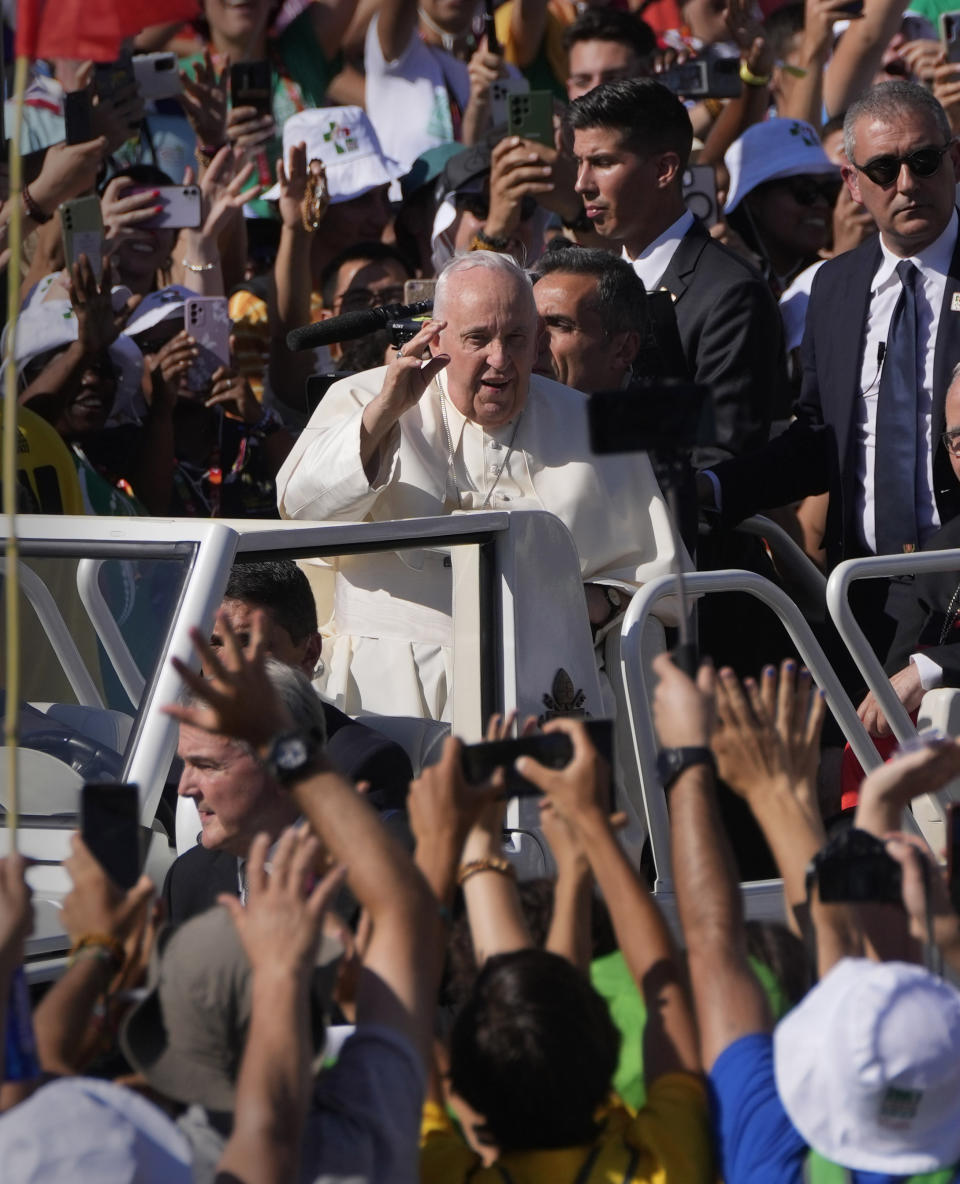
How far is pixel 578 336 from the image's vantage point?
5.19 m

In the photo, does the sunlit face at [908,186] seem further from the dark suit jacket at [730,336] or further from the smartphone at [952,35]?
the smartphone at [952,35]

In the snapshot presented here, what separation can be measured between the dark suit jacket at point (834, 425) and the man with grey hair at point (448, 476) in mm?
501

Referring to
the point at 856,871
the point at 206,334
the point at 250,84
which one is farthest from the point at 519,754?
the point at 250,84

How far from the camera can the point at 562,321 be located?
518cm

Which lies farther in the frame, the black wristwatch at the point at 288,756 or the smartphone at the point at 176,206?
the smartphone at the point at 176,206

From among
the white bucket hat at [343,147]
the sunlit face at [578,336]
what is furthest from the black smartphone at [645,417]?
the white bucket hat at [343,147]

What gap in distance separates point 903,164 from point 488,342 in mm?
1415

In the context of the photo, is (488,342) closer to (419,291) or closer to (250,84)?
(419,291)

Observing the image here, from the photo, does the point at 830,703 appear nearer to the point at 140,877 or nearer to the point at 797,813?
the point at 797,813

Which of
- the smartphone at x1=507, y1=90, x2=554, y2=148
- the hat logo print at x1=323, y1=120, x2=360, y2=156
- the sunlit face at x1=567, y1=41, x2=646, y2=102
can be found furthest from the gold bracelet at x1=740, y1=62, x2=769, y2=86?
the smartphone at x1=507, y1=90, x2=554, y2=148


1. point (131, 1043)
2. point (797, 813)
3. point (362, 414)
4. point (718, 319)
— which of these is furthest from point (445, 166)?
point (131, 1043)

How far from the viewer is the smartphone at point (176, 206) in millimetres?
6457

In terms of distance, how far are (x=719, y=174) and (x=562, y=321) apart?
281cm

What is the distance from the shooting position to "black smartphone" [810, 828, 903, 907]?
2.54 m
